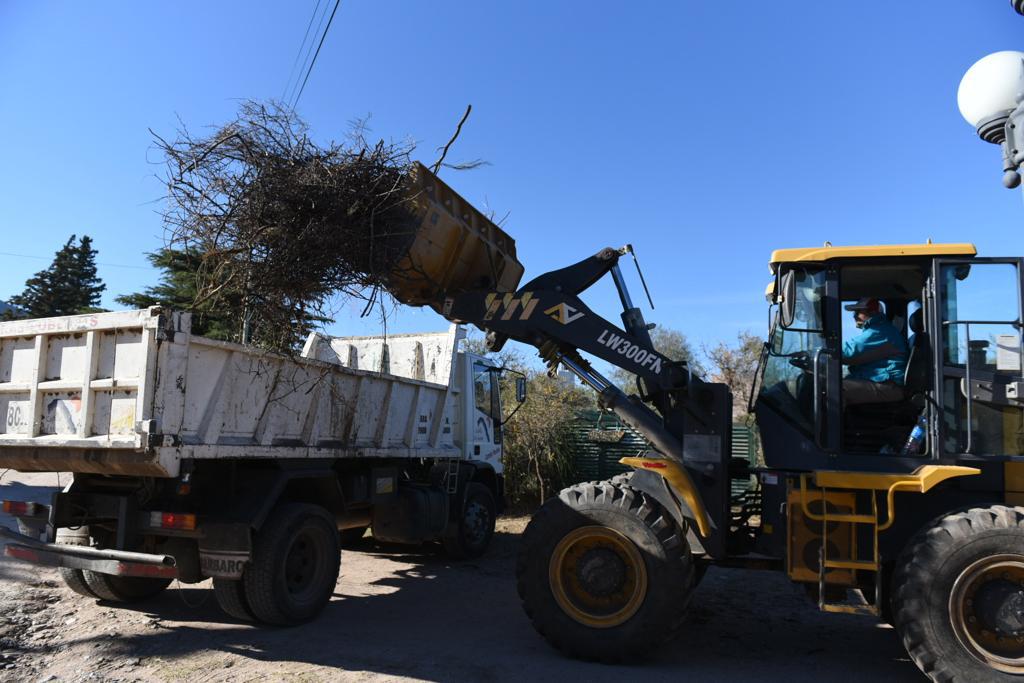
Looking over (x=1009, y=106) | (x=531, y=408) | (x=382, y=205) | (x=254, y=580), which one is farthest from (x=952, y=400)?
(x=531, y=408)

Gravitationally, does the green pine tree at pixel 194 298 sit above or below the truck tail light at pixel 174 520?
above

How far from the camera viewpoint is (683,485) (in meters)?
5.14

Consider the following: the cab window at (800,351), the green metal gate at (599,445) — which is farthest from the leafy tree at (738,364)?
the cab window at (800,351)

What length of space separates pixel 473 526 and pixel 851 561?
214 inches

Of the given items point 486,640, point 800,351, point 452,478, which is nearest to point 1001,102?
point 800,351

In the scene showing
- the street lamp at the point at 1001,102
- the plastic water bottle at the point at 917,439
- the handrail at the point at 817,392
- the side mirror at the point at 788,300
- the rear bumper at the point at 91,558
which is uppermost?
the street lamp at the point at 1001,102

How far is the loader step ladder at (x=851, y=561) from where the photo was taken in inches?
181

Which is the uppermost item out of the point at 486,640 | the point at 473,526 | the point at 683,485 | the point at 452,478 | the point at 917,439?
the point at 917,439

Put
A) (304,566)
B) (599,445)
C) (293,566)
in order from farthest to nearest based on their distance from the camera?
(599,445), (304,566), (293,566)

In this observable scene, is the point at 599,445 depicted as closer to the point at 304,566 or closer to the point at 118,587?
the point at 304,566

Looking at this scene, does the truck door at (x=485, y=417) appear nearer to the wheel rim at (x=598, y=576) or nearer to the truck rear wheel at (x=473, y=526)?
the truck rear wheel at (x=473, y=526)

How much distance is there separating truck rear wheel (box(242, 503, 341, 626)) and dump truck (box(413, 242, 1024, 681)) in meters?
1.98

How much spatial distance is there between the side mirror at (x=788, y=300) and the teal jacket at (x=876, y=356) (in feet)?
1.66

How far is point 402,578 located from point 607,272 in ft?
14.8
